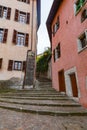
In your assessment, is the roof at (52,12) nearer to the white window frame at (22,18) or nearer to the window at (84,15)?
the white window frame at (22,18)

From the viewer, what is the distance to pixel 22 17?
554 inches

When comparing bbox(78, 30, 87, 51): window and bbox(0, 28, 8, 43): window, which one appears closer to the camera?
bbox(78, 30, 87, 51): window

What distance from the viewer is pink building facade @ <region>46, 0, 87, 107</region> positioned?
7.07 m

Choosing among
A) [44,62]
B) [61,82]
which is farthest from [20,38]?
[61,82]

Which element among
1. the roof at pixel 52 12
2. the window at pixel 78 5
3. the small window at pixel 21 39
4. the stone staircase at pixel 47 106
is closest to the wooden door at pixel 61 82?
the stone staircase at pixel 47 106

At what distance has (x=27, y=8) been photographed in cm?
1448

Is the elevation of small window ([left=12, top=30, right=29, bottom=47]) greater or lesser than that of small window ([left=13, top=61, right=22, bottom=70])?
greater

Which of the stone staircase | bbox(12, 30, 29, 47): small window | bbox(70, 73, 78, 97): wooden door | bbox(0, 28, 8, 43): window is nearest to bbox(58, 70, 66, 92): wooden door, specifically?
the stone staircase

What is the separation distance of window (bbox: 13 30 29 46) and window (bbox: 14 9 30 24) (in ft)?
4.76

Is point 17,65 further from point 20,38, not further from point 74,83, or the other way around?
point 74,83

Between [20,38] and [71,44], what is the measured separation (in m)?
6.43

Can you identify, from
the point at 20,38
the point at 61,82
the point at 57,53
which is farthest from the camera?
the point at 20,38

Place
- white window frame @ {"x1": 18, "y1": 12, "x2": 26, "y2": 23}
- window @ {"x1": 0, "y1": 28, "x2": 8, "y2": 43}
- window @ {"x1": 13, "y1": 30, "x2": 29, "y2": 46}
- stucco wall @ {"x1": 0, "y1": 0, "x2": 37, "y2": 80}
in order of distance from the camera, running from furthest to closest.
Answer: white window frame @ {"x1": 18, "y1": 12, "x2": 26, "y2": 23}, window @ {"x1": 13, "y1": 30, "x2": 29, "y2": 46}, window @ {"x1": 0, "y1": 28, "x2": 8, "y2": 43}, stucco wall @ {"x1": 0, "y1": 0, "x2": 37, "y2": 80}

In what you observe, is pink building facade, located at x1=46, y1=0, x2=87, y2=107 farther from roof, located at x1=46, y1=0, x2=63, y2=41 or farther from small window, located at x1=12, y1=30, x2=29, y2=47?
small window, located at x1=12, y1=30, x2=29, y2=47
